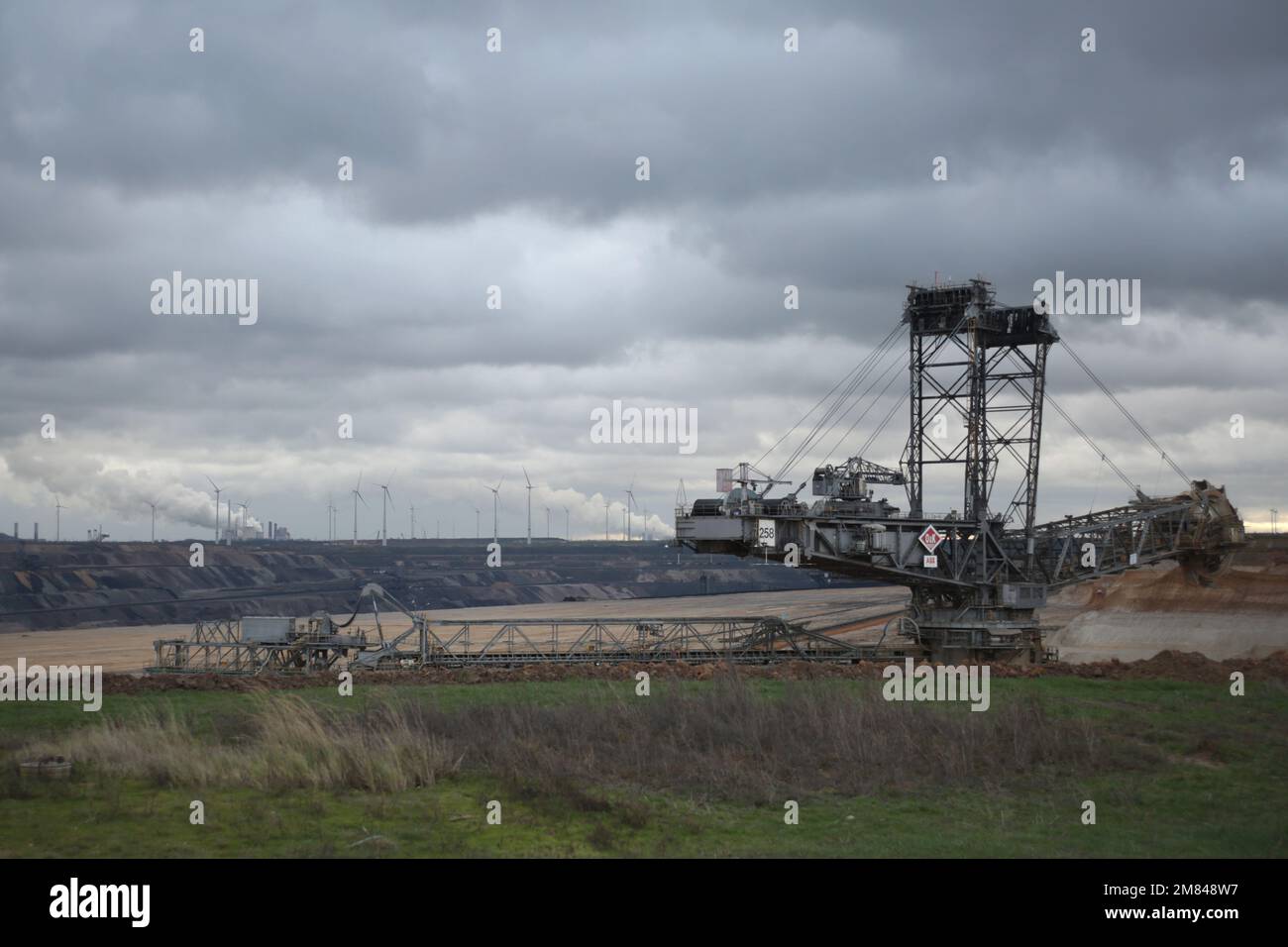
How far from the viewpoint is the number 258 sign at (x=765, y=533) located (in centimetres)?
3788

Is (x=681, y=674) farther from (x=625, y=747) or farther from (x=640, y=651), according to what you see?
(x=625, y=747)

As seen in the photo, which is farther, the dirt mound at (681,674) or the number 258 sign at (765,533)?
the number 258 sign at (765,533)

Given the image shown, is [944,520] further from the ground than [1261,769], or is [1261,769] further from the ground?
[944,520]

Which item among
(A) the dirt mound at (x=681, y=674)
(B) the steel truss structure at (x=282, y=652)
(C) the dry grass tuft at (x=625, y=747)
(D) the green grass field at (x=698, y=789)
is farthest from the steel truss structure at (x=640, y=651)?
(C) the dry grass tuft at (x=625, y=747)

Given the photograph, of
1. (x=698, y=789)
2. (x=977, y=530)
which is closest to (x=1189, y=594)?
(x=977, y=530)

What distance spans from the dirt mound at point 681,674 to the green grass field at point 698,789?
273 inches

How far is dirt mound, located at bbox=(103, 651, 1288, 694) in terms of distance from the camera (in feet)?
109

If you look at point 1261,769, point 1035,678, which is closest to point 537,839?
point 1261,769

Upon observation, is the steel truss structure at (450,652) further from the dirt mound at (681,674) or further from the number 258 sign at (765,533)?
the number 258 sign at (765,533)

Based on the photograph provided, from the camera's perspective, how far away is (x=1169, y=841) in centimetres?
1564

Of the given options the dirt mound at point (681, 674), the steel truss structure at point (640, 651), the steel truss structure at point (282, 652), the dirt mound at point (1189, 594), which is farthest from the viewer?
the dirt mound at point (1189, 594)
